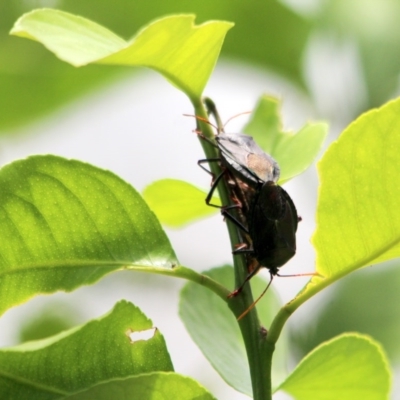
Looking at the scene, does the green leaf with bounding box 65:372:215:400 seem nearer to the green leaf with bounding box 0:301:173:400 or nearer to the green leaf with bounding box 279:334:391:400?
the green leaf with bounding box 0:301:173:400

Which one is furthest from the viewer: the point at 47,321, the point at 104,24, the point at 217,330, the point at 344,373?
the point at 104,24

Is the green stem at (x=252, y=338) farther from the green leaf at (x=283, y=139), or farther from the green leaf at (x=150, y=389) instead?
the green leaf at (x=283, y=139)

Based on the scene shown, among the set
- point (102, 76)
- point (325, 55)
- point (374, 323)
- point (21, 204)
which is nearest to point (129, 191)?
point (21, 204)

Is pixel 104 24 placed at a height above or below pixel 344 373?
above

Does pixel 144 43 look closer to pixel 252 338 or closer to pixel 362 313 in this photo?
pixel 252 338

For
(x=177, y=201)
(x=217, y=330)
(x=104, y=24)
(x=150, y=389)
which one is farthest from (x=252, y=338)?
(x=104, y=24)

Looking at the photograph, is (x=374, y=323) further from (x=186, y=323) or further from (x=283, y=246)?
(x=186, y=323)

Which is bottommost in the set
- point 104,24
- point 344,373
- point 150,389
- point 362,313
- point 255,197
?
point 362,313
